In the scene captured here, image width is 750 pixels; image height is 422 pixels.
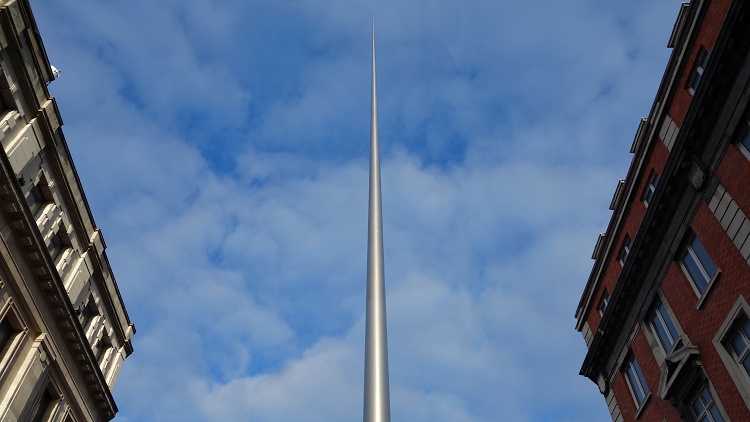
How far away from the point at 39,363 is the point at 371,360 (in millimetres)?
20603

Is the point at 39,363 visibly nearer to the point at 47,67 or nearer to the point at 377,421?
the point at 47,67

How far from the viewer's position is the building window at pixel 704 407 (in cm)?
2339

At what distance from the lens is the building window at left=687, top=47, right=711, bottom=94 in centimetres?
2443

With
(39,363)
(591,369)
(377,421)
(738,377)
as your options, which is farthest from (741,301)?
(39,363)

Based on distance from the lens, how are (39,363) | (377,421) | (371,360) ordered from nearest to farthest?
(377,421)
(371,360)
(39,363)

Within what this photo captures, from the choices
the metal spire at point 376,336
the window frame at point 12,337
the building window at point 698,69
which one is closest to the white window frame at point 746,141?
the building window at point 698,69

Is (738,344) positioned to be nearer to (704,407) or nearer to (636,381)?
(704,407)

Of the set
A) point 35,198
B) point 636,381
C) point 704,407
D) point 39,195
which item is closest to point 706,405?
point 704,407

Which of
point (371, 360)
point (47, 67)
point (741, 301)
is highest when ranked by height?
point (47, 67)

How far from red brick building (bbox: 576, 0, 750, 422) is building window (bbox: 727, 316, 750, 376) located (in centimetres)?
4

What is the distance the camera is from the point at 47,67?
28.7 m

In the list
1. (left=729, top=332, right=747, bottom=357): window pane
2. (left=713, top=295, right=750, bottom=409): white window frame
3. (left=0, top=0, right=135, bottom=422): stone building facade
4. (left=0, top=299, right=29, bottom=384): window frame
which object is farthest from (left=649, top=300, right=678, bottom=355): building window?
(left=0, top=299, right=29, bottom=384): window frame

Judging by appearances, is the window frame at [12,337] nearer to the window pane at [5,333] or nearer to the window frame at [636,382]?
the window pane at [5,333]

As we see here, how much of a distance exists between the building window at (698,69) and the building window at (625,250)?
8.94m
